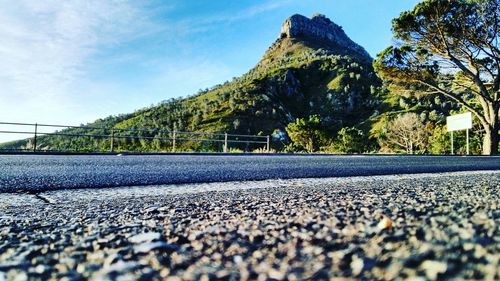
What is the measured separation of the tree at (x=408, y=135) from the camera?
93.4 feet

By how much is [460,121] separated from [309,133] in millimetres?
12936

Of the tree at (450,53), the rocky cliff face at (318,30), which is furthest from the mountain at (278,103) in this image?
the tree at (450,53)

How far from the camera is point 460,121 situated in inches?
687

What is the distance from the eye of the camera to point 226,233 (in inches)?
32.6

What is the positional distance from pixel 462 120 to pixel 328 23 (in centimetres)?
17231

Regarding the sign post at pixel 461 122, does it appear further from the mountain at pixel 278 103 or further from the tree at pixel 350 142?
the mountain at pixel 278 103

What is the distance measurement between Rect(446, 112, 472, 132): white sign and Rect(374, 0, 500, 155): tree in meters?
1.42

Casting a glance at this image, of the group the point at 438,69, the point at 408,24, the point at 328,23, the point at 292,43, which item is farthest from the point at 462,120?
the point at 328,23

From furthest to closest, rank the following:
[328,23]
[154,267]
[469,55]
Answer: [328,23], [469,55], [154,267]

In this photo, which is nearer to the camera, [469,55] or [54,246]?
[54,246]

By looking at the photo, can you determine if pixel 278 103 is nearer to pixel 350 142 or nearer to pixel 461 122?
pixel 350 142

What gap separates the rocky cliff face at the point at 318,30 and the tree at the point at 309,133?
445 ft

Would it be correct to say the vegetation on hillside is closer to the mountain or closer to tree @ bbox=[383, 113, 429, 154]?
tree @ bbox=[383, 113, 429, 154]

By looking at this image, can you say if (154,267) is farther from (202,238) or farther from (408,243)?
(408,243)
